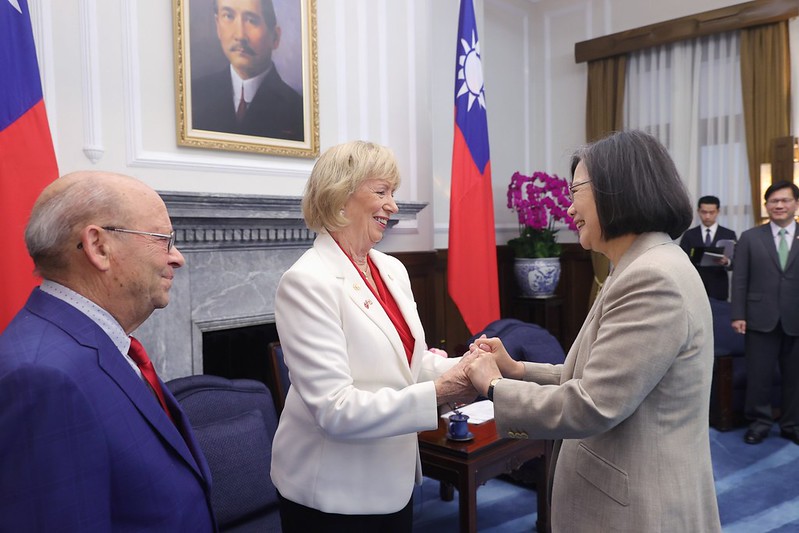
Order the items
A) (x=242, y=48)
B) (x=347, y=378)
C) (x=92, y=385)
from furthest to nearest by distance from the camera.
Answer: (x=242, y=48) < (x=347, y=378) < (x=92, y=385)

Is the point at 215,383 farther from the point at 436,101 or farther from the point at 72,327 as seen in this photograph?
the point at 436,101

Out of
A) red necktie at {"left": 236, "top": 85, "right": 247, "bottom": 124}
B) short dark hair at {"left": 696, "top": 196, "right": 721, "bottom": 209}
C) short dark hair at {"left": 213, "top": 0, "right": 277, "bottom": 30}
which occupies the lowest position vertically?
short dark hair at {"left": 696, "top": 196, "right": 721, "bottom": 209}

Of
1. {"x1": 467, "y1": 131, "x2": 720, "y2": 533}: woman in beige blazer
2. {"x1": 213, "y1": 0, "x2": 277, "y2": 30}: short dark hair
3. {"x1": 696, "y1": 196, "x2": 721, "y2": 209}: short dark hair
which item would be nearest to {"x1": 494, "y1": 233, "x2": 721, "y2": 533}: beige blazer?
{"x1": 467, "y1": 131, "x2": 720, "y2": 533}: woman in beige blazer

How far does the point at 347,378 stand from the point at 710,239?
4666 millimetres

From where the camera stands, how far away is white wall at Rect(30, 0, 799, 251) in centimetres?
275

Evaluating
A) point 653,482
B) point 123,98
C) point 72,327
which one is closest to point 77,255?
point 72,327

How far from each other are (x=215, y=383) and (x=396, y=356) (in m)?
1.20

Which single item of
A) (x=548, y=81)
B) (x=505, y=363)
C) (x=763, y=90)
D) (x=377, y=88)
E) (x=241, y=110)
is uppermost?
(x=548, y=81)

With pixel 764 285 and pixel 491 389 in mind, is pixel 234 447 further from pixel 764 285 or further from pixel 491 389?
pixel 764 285

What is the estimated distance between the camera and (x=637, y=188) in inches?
49.5

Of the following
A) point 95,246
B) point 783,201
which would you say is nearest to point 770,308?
point 783,201

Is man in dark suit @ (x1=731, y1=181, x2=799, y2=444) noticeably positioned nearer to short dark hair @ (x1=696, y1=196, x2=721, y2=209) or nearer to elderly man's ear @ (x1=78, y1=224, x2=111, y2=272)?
short dark hair @ (x1=696, y1=196, x2=721, y2=209)

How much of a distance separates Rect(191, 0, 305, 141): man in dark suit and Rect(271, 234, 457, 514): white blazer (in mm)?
2005

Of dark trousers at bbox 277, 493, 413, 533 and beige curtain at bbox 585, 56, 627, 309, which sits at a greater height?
beige curtain at bbox 585, 56, 627, 309
